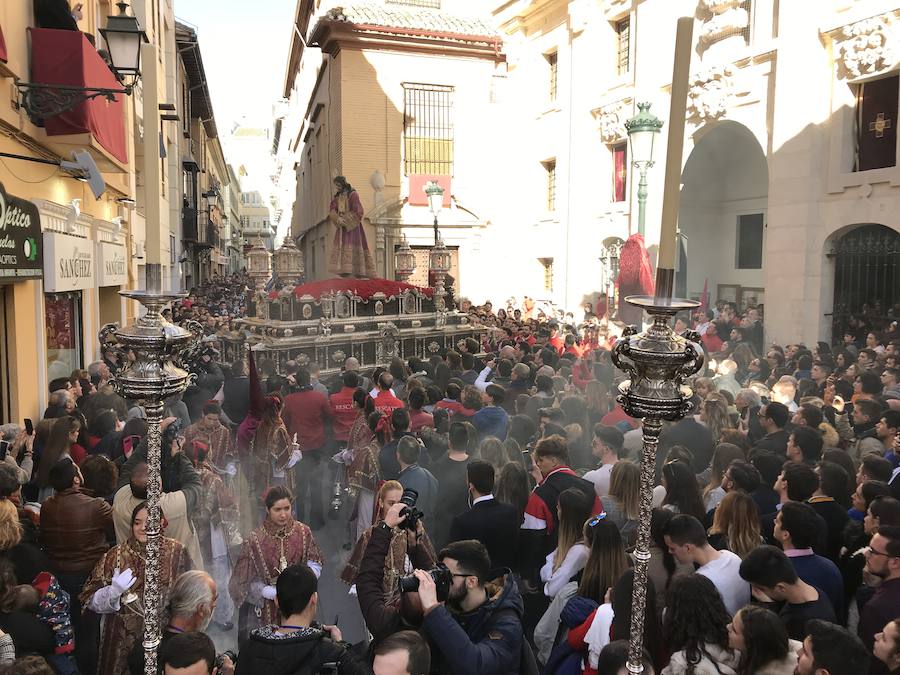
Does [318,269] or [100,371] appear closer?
[100,371]

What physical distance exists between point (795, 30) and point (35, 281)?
1515 centimetres

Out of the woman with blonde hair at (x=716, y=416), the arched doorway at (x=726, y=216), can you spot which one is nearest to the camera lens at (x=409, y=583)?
the woman with blonde hair at (x=716, y=416)

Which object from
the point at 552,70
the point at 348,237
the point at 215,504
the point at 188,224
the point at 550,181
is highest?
the point at 552,70

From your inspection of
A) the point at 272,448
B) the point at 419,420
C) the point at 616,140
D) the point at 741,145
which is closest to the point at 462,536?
the point at 419,420

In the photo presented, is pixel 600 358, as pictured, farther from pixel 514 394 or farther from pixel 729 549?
pixel 729 549

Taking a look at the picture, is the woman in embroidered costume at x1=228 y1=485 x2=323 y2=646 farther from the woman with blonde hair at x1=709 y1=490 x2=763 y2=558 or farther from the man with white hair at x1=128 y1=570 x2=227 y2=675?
the woman with blonde hair at x1=709 y1=490 x2=763 y2=558

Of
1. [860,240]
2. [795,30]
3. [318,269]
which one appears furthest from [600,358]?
[318,269]

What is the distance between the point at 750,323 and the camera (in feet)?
50.8

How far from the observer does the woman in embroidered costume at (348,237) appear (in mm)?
16047

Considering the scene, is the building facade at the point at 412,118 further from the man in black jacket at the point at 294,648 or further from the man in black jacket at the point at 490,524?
the man in black jacket at the point at 294,648

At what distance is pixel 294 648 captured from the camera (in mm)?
2920

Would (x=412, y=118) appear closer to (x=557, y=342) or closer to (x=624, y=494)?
(x=557, y=342)

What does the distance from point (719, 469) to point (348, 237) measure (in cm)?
1253

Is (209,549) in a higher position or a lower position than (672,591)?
lower
